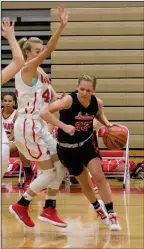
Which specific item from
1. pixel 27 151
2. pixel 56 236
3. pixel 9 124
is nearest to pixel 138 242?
pixel 56 236

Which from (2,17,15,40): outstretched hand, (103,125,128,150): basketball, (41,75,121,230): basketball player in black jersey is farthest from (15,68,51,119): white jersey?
(2,17,15,40): outstretched hand

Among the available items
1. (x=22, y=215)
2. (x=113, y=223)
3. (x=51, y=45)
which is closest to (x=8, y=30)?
(x=51, y=45)

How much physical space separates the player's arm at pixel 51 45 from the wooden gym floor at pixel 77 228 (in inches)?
61.2

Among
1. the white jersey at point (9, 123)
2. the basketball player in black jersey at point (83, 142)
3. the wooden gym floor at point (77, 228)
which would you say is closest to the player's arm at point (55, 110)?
the basketball player in black jersey at point (83, 142)

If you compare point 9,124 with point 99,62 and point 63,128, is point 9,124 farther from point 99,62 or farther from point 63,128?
point 63,128

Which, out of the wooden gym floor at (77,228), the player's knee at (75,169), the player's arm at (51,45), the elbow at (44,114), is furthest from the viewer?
the player's knee at (75,169)

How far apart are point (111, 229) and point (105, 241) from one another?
46 cm

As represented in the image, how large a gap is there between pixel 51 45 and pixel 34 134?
3.04 feet

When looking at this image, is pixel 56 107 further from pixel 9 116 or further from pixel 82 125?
pixel 9 116

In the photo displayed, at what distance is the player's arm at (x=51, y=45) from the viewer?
486 centimetres

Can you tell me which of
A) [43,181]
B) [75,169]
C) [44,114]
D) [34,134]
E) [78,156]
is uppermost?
[44,114]

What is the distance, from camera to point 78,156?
511 cm

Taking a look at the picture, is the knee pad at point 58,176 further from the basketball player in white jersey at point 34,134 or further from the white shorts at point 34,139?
the white shorts at point 34,139

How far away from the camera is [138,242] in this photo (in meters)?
4.60
